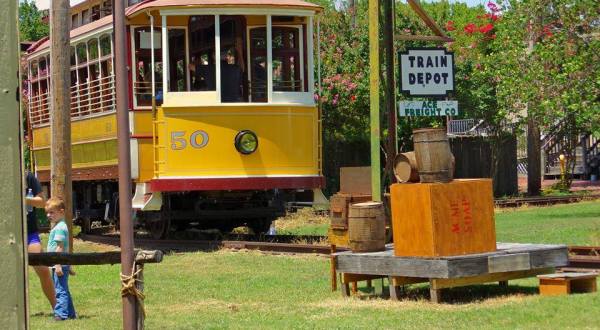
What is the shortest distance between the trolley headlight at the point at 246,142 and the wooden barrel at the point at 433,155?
7543 mm

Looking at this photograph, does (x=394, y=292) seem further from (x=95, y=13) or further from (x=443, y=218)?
(x=95, y=13)

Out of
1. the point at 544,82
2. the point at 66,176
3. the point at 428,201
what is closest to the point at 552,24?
the point at 544,82

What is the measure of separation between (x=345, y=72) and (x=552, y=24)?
769 centimetres

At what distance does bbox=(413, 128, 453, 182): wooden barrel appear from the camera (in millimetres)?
9648

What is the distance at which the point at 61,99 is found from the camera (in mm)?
14758

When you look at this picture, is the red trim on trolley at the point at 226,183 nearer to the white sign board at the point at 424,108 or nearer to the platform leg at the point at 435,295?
the white sign board at the point at 424,108

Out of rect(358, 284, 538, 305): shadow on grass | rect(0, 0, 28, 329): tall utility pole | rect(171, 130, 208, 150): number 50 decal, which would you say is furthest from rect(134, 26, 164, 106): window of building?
rect(0, 0, 28, 329): tall utility pole

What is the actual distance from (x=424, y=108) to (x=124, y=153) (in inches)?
283

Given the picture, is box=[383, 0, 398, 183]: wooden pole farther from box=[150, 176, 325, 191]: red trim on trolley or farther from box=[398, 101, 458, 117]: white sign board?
box=[150, 176, 325, 191]: red trim on trolley

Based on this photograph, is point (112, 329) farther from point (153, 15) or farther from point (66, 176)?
point (153, 15)

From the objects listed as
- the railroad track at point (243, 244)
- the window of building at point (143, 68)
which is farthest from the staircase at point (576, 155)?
the window of building at point (143, 68)

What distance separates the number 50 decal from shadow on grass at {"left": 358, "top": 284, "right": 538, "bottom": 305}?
660cm

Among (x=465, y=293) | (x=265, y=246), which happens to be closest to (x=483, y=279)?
(x=465, y=293)

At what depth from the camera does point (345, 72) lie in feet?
99.0
